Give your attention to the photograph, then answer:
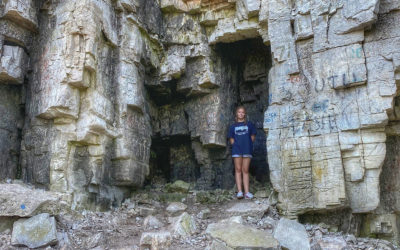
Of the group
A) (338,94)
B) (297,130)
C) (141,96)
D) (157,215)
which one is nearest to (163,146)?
(141,96)

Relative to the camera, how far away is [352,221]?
6.24 m

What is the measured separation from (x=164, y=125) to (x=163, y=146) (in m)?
0.75

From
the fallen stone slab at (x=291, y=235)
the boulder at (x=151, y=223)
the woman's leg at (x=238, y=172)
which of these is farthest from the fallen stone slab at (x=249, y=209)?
the boulder at (x=151, y=223)

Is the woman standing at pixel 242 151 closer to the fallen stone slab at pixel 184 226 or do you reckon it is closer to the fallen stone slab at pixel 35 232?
the fallen stone slab at pixel 184 226

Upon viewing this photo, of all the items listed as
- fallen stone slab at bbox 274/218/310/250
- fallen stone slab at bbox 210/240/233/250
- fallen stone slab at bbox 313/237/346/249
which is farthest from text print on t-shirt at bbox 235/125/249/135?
fallen stone slab at bbox 210/240/233/250

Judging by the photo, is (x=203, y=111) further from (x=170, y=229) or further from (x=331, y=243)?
(x=331, y=243)

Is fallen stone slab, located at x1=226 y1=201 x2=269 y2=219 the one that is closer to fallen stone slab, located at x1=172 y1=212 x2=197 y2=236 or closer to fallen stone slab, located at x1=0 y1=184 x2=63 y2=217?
fallen stone slab, located at x1=172 y1=212 x2=197 y2=236

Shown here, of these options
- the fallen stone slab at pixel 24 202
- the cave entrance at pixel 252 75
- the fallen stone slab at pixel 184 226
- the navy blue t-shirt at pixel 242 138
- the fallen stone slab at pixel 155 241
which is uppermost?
the cave entrance at pixel 252 75

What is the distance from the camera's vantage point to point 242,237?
197 inches

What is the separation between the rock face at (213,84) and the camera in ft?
19.8

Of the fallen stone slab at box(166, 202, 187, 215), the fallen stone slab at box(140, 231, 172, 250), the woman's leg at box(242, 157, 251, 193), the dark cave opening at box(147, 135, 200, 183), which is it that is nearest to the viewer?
the fallen stone slab at box(140, 231, 172, 250)

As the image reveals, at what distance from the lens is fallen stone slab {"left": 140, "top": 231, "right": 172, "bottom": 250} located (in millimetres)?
4996

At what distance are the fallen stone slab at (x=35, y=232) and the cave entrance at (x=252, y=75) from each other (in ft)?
16.6

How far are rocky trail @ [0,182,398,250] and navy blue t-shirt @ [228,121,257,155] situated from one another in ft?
3.47
